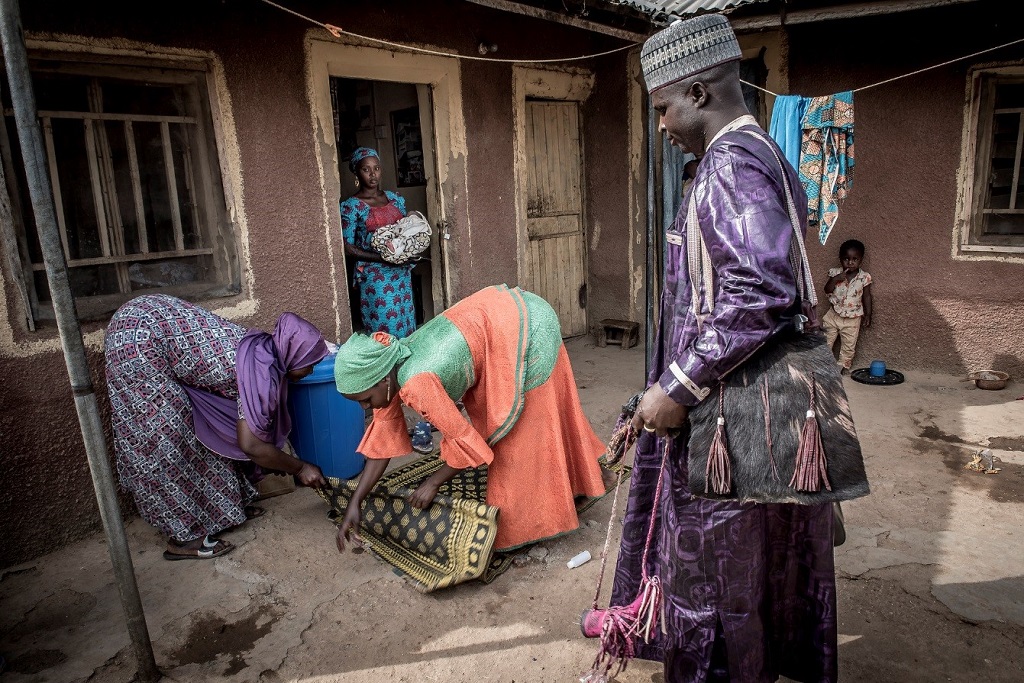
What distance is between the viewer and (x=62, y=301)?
2240 mm

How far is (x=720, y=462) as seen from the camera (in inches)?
65.1

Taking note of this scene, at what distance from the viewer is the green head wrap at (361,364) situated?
2662mm

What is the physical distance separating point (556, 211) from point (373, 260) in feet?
8.10

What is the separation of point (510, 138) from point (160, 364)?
3.69 meters

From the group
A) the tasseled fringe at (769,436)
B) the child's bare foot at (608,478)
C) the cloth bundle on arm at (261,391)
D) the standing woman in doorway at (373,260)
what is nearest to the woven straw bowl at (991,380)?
the child's bare foot at (608,478)

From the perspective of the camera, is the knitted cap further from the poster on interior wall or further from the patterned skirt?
the poster on interior wall

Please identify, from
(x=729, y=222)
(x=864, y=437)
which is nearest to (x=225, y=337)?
(x=729, y=222)

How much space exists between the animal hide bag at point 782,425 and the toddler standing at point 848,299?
15.3 feet

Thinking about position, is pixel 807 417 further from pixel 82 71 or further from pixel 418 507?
pixel 82 71

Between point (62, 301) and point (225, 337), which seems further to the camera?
point (225, 337)

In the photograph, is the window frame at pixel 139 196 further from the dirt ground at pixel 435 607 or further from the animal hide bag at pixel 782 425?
the animal hide bag at pixel 782 425

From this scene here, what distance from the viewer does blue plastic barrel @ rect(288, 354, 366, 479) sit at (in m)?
3.42

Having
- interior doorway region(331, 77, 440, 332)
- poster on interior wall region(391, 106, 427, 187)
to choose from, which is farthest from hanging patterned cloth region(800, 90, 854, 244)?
poster on interior wall region(391, 106, 427, 187)

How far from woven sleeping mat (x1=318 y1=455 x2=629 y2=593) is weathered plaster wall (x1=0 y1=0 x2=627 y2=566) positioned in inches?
56.8
